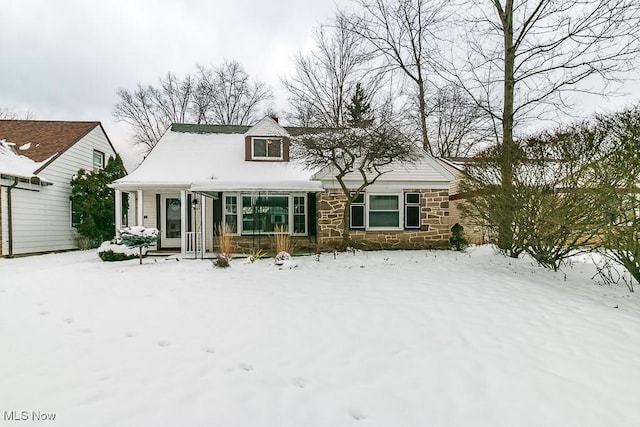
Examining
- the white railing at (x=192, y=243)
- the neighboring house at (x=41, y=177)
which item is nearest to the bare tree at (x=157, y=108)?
the neighboring house at (x=41, y=177)

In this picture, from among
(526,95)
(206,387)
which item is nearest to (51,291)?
(206,387)

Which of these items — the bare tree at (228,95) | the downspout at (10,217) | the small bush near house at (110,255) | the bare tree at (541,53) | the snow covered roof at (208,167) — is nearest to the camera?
the bare tree at (541,53)

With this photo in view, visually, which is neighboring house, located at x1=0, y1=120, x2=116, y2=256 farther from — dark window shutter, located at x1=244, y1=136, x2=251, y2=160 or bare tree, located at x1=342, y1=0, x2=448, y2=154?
bare tree, located at x1=342, y1=0, x2=448, y2=154

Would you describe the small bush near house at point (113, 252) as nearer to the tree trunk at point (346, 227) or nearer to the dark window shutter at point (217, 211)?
the dark window shutter at point (217, 211)

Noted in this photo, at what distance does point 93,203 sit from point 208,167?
566cm

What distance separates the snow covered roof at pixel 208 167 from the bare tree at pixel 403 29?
18.7 ft

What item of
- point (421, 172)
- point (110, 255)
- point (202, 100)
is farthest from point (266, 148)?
point (202, 100)

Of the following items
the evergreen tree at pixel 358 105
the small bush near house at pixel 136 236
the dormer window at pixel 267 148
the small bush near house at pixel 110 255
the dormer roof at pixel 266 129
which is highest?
the evergreen tree at pixel 358 105

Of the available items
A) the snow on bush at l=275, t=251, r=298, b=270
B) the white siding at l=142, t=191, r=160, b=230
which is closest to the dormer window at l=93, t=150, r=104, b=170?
the white siding at l=142, t=191, r=160, b=230

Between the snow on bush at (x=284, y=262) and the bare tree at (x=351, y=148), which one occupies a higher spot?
the bare tree at (x=351, y=148)

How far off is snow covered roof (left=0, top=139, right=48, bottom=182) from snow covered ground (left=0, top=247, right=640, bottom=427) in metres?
7.62

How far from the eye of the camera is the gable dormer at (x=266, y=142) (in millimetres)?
13000

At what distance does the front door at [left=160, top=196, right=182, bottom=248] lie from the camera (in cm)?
1264

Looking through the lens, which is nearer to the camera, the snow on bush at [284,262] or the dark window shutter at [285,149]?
the snow on bush at [284,262]
